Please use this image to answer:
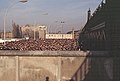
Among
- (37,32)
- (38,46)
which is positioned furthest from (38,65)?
(37,32)

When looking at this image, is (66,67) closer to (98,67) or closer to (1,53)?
(98,67)

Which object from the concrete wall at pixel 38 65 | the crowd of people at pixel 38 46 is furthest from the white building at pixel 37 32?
the concrete wall at pixel 38 65

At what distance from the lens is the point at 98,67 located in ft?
39.1

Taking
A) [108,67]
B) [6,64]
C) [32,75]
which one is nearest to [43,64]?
[32,75]

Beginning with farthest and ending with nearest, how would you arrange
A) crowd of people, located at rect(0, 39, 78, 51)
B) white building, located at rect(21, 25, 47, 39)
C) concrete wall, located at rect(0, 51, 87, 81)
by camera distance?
1. white building, located at rect(21, 25, 47, 39)
2. crowd of people, located at rect(0, 39, 78, 51)
3. concrete wall, located at rect(0, 51, 87, 81)

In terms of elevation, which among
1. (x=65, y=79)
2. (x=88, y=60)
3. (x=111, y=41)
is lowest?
(x=65, y=79)

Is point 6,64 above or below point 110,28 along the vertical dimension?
below

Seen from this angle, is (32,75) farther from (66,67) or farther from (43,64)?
(66,67)

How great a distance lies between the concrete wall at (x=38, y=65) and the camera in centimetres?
1198

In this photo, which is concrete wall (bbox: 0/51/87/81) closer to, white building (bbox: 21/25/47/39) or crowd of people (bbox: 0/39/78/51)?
crowd of people (bbox: 0/39/78/51)

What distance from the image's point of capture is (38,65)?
480 inches

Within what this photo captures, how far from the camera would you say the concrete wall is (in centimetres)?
1198

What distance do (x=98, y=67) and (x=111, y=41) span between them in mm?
1196

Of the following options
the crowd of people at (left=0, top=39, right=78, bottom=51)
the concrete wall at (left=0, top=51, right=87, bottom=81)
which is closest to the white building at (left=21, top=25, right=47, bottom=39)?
the crowd of people at (left=0, top=39, right=78, bottom=51)
